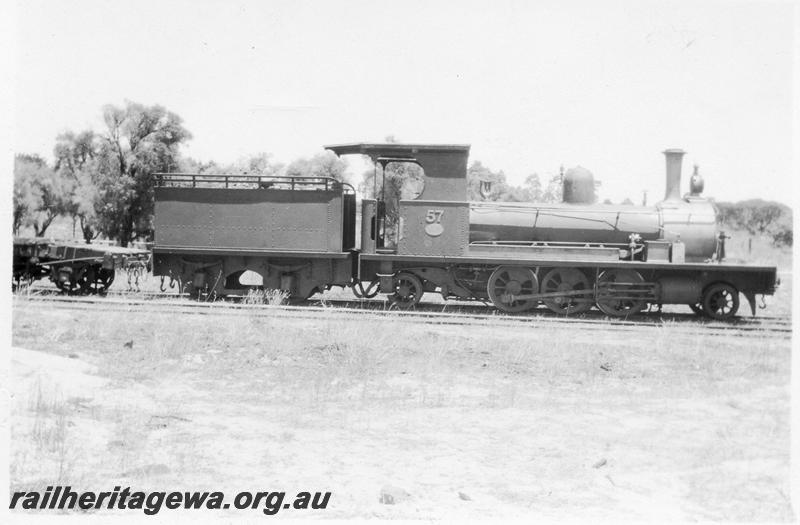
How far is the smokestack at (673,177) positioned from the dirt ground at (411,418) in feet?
12.0

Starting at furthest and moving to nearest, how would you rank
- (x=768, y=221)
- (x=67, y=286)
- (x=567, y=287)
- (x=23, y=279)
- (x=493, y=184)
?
(x=493, y=184), (x=768, y=221), (x=67, y=286), (x=23, y=279), (x=567, y=287)

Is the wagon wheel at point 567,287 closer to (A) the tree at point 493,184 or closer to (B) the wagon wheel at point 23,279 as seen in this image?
(B) the wagon wheel at point 23,279

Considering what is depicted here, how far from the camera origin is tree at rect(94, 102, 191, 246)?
22.7 m

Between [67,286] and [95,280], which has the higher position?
[95,280]

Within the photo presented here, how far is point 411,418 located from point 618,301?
6.87 meters

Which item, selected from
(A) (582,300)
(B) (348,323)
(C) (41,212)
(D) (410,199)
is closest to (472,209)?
(D) (410,199)

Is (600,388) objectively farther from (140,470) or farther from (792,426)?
(140,470)

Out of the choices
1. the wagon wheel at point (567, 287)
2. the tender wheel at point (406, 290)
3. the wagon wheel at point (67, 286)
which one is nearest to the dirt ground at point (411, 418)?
the wagon wheel at point (567, 287)

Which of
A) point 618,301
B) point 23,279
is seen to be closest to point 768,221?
point 618,301

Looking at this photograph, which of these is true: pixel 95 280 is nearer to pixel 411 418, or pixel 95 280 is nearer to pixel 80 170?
pixel 411 418

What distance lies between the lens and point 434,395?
22.0 feet

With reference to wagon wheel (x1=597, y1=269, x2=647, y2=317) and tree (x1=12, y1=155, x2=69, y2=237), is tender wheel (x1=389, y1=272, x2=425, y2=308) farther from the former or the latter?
tree (x1=12, y1=155, x2=69, y2=237)

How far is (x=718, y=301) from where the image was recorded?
11812mm

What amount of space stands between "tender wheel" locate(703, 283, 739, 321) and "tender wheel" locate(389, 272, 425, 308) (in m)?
4.74
